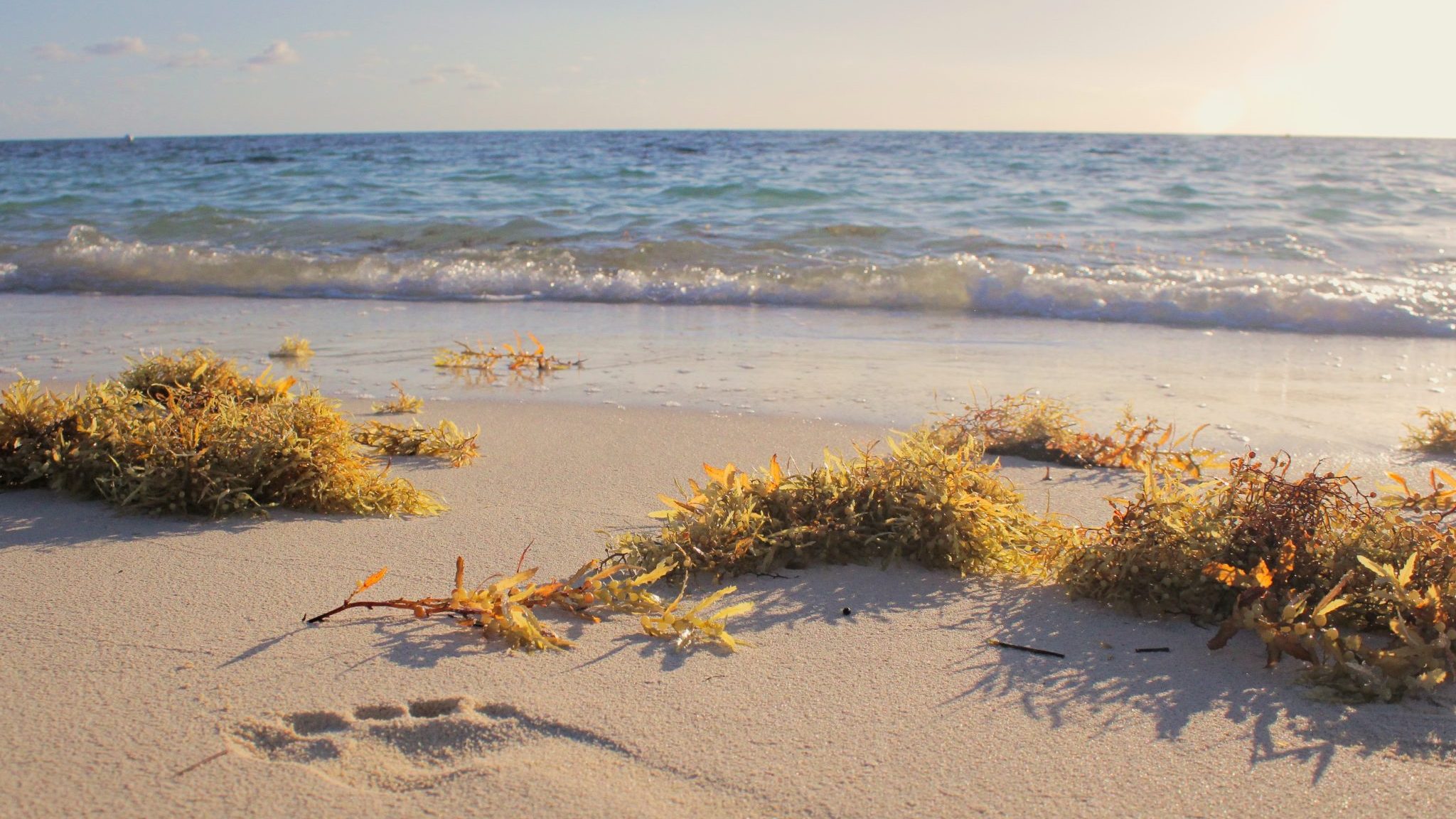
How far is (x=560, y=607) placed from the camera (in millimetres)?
2039

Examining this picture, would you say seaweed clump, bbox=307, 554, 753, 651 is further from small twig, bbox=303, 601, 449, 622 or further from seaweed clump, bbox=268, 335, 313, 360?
seaweed clump, bbox=268, 335, 313, 360

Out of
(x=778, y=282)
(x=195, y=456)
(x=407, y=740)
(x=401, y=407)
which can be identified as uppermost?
(x=778, y=282)

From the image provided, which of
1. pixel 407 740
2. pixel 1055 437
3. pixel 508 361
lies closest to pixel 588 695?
pixel 407 740

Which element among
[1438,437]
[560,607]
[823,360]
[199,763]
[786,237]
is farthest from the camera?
[786,237]

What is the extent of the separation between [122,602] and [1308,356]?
224 inches

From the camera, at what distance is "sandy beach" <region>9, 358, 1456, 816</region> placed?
1458 mm

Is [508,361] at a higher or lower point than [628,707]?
higher

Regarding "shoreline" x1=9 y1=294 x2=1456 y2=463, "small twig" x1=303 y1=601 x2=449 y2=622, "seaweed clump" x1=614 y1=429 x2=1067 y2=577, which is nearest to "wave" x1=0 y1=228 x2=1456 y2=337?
"shoreline" x1=9 y1=294 x2=1456 y2=463

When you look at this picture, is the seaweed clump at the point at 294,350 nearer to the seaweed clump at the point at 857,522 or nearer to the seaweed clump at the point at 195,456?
the seaweed clump at the point at 195,456

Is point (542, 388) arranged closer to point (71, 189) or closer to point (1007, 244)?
point (1007, 244)

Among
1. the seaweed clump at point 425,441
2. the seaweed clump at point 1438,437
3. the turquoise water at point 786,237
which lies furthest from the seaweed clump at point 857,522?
the turquoise water at point 786,237

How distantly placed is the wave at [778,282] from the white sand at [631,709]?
18.0ft

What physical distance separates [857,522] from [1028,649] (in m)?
0.49

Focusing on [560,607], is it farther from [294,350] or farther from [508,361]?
[294,350]
